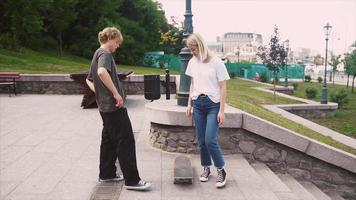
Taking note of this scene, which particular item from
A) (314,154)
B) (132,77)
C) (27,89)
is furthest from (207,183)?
(27,89)

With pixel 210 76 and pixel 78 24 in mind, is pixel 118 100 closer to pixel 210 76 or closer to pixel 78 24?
pixel 210 76

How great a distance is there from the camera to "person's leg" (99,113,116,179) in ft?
18.4

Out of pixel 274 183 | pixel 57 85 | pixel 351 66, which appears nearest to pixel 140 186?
pixel 274 183

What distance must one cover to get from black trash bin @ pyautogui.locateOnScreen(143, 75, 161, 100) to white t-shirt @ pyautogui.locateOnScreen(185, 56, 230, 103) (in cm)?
418

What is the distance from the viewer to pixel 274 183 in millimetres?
6016

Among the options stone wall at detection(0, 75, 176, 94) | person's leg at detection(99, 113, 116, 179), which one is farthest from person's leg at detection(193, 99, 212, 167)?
stone wall at detection(0, 75, 176, 94)

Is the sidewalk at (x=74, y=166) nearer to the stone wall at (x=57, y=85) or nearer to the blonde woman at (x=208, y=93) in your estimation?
the blonde woman at (x=208, y=93)

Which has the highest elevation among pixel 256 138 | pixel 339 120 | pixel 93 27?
pixel 93 27

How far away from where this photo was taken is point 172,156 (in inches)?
281

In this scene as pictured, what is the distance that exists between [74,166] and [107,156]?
1201mm

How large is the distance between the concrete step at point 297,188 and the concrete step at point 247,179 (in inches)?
24.3

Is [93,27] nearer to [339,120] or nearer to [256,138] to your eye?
[339,120]

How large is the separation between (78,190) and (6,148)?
2959 millimetres

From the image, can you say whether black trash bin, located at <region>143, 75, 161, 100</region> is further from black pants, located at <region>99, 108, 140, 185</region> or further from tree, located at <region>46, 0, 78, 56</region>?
tree, located at <region>46, 0, 78, 56</region>
